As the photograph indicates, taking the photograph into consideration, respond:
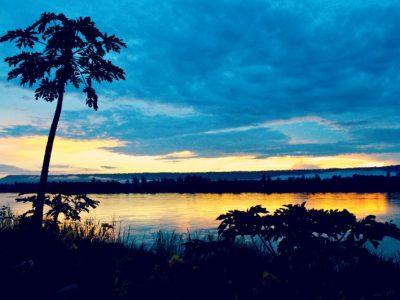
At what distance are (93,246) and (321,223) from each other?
22.4 feet

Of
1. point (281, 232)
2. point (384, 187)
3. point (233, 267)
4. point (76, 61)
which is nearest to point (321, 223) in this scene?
point (281, 232)

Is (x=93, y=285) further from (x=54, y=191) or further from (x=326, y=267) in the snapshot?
(x=54, y=191)

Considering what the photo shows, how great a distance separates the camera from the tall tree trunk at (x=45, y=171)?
11.4 metres

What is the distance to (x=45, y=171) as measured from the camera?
11898 millimetres

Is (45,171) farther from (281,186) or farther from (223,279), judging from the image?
(281,186)

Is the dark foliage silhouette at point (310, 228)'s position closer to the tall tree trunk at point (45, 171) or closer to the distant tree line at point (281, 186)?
the tall tree trunk at point (45, 171)

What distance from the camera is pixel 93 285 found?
7828 mm

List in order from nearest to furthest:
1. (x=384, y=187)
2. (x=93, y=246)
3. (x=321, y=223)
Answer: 1. (x=321, y=223)
2. (x=93, y=246)
3. (x=384, y=187)

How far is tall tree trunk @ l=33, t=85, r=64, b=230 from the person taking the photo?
11367 millimetres

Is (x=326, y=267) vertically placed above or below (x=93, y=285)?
above

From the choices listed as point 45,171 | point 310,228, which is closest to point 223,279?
point 310,228

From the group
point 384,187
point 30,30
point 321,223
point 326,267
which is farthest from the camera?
point 384,187

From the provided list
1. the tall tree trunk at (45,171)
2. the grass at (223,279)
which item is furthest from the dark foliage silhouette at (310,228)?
the tall tree trunk at (45,171)

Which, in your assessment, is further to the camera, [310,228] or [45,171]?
[45,171]
